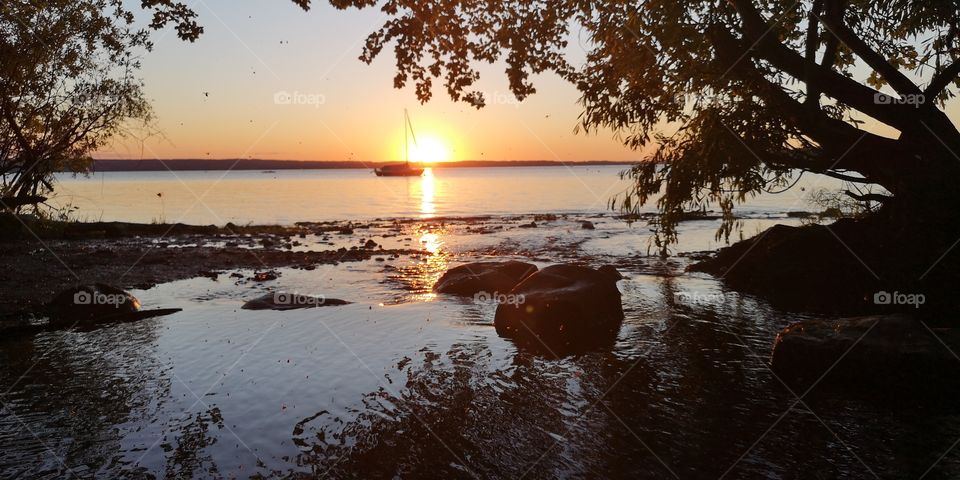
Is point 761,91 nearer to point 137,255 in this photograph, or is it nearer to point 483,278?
point 483,278

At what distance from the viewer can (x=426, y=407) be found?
27.0ft

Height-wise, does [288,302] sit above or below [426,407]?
above

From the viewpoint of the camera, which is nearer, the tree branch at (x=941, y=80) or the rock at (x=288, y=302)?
the tree branch at (x=941, y=80)

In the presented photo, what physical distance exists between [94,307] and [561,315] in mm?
10327

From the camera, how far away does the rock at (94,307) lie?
13.1 m

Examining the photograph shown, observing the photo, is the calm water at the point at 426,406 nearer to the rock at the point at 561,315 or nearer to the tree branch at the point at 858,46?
the rock at the point at 561,315

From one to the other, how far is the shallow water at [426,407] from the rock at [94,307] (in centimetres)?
90

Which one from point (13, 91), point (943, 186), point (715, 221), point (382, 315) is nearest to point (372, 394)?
point (382, 315)

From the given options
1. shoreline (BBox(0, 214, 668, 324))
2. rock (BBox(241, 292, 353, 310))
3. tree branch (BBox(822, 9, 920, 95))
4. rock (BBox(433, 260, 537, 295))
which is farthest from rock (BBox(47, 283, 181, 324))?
tree branch (BBox(822, 9, 920, 95))

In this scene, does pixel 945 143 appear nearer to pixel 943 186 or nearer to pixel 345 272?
pixel 943 186

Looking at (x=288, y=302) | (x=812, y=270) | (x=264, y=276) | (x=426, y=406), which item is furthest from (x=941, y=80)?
(x=264, y=276)

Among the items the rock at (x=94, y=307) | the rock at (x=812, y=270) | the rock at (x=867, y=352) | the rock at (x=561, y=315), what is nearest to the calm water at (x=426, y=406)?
the rock at (x=867, y=352)

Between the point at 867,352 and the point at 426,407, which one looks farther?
the point at 867,352

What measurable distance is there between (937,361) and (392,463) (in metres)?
7.54
